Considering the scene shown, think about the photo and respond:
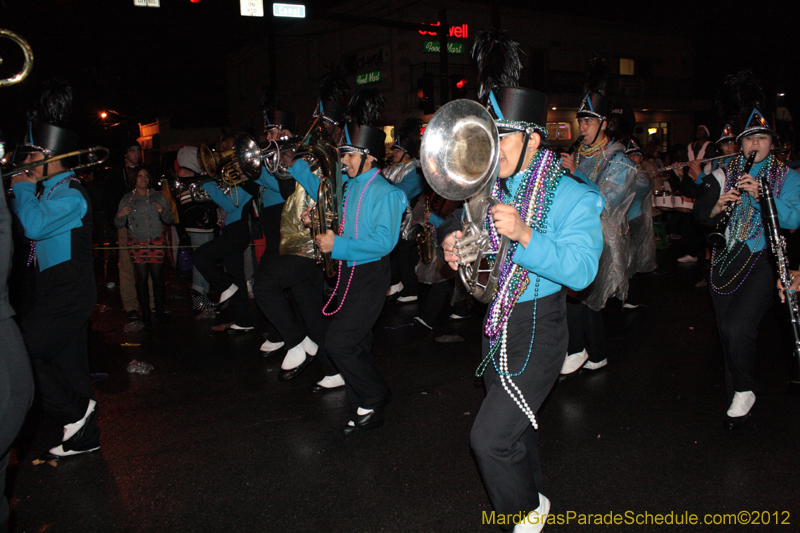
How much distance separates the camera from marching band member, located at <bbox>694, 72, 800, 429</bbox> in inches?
149

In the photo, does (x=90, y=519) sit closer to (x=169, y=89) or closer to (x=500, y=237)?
(x=500, y=237)

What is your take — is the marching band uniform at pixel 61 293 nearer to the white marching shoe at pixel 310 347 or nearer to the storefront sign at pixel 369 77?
the white marching shoe at pixel 310 347

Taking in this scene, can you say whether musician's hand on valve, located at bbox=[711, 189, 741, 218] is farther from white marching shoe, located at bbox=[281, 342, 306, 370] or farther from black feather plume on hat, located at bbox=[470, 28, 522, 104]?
white marching shoe, located at bbox=[281, 342, 306, 370]

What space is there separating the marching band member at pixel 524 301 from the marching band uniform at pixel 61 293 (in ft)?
8.63

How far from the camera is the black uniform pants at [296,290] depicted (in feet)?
16.5

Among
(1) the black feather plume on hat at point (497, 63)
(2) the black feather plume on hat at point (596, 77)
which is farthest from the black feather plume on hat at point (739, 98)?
(1) the black feather plume on hat at point (497, 63)

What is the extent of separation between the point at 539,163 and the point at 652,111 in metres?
32.1

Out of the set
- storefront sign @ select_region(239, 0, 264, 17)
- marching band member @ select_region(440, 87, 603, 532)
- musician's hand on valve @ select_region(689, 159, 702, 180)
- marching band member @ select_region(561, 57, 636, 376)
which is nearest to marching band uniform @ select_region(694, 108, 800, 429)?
musician's hand on valve @ select_region(689, 159, 702, 180)

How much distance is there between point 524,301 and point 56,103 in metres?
4.16

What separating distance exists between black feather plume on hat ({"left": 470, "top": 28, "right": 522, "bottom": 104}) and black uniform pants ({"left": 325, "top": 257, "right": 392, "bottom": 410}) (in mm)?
1435

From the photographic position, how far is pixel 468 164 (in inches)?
91.6

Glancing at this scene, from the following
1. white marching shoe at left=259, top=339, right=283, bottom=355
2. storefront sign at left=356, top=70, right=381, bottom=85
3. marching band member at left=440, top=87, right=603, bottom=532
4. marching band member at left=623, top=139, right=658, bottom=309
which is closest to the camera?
marching band member at left=440, top=87, right=603, bottom=532

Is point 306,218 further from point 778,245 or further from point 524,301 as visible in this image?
point 778,245

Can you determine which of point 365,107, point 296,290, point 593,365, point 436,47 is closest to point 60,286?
point 296,290
